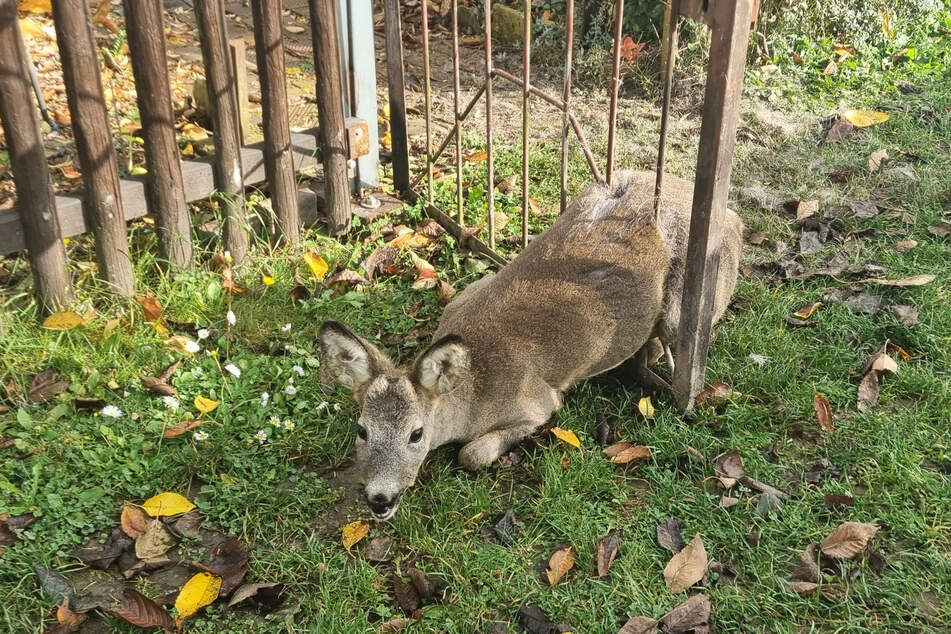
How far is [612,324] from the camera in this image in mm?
4383

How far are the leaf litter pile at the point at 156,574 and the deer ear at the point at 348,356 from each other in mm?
825

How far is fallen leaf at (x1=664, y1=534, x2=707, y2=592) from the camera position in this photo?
3.47 meters

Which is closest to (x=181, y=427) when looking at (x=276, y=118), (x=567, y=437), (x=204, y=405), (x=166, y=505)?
(x=204, y=405)

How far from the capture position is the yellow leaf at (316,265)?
534 cm

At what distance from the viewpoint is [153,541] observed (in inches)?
145

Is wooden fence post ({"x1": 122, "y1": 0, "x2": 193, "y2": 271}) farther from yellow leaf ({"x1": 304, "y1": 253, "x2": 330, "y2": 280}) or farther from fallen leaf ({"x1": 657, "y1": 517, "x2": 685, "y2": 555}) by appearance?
fallen leaf ({"x1": 657, "y1": 517, "x2": 685, "y2": 555})

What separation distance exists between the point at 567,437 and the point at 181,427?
1.83m

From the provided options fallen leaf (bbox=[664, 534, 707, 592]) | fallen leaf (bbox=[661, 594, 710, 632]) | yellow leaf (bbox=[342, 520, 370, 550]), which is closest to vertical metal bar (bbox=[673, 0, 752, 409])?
fallen leaf (bbox=[664, 534, 707, 592])

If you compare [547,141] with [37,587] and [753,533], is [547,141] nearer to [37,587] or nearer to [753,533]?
[753,533]

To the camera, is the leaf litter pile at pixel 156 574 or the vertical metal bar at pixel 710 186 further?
the vertical metal bar at pixel 710 186

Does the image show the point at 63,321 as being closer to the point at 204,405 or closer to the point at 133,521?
the point at 204,405

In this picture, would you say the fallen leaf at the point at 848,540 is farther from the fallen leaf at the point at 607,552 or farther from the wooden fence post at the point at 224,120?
the wooden fence post at the point at 224,120

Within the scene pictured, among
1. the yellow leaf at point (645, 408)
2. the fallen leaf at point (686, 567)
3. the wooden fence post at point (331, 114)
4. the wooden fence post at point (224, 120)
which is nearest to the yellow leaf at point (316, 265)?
the wooden fence post at point (224, 120)

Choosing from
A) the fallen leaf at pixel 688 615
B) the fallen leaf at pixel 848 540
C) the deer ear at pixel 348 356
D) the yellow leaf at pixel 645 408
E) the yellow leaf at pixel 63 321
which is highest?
the deer ear at pixel 348 356
